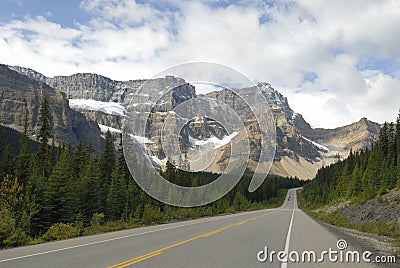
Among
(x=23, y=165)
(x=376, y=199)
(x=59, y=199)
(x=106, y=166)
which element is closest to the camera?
(x=59, y=199)

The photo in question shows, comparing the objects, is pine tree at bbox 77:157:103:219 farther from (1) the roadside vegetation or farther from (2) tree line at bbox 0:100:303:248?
(1) the roadside vegetation

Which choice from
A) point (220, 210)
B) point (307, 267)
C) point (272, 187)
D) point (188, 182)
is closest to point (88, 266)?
point (307, 267)

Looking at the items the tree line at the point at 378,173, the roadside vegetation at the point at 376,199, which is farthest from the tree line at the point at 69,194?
the tree line at the point at 378,173

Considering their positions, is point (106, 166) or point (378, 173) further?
point (378, 173)

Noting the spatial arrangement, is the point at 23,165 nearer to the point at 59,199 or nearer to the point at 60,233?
the point at 59,199

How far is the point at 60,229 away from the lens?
17.7 metres

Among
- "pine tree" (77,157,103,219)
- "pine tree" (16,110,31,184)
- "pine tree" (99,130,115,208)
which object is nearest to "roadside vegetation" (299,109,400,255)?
"pine tree" (77,157,103,219)

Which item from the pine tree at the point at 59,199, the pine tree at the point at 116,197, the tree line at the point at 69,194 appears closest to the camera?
the tree line at the point at 69,194

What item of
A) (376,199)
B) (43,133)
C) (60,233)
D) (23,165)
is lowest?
(60,233)

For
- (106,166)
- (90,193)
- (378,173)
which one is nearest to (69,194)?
(90,193)

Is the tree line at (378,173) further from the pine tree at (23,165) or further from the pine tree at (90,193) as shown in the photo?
the pine tree at (23,165)

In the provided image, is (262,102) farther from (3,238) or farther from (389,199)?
(389,199)

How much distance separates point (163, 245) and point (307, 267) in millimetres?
5410

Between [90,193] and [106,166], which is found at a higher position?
[106,166]
